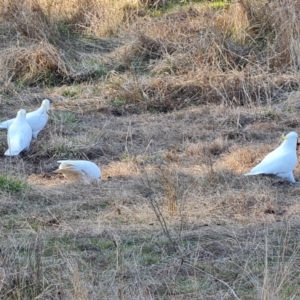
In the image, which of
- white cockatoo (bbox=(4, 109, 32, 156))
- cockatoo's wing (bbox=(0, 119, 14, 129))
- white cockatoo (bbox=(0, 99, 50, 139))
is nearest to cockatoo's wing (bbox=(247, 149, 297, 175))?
white cockatoo (bbox=(4, 109, 32, 156))

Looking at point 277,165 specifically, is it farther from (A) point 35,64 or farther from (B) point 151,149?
(A) point 35,64

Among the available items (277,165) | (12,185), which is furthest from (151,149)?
(12,185)

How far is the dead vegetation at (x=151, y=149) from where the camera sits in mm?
4660

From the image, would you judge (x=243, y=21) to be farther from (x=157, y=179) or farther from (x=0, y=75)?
(x=157, y=179)

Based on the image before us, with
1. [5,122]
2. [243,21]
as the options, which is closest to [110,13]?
[243,21]

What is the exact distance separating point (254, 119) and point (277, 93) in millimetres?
983

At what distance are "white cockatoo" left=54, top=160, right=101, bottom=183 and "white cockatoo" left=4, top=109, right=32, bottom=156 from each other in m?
0.85

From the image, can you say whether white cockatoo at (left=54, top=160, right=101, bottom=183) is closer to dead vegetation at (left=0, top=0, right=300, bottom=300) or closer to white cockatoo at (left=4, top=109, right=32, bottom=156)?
dead vegetation at (left=0, top=0, right=300, bottom=300)

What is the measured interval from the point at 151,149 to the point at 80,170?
5.16 ft

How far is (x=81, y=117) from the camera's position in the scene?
32.3 ft

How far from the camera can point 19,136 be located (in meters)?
8.19

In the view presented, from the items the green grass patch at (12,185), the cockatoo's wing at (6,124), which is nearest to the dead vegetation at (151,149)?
the green grass patch at (12,185)

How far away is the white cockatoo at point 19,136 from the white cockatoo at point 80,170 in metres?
0.85

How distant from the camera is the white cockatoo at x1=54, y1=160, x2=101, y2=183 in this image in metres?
7.14
